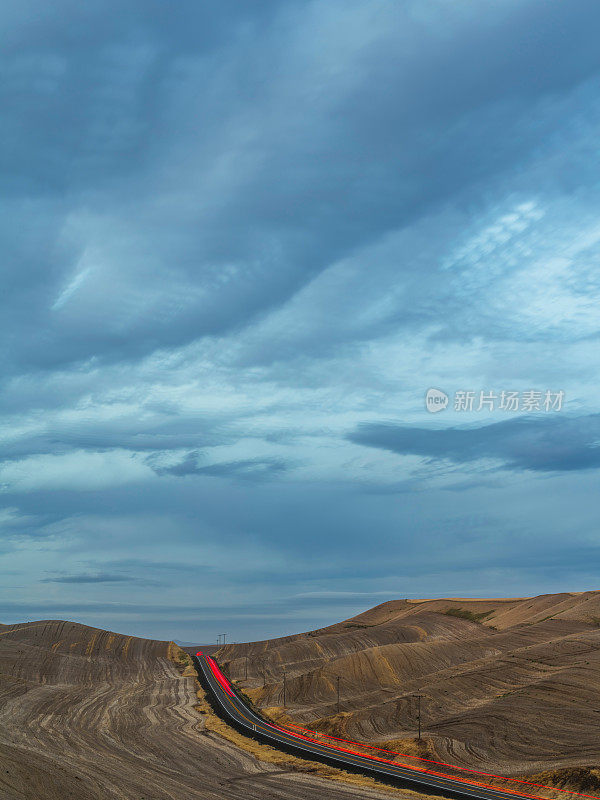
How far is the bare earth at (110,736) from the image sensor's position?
5809 centimetres

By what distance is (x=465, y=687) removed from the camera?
102m

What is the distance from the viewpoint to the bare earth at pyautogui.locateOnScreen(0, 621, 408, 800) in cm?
5809

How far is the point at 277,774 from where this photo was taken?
67.0m

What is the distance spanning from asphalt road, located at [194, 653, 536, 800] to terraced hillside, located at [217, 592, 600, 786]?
5226 millimetres

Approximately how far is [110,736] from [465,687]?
5170 centimetres

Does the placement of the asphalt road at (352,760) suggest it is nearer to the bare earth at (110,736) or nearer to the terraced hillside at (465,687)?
the bare earth at (110,736)

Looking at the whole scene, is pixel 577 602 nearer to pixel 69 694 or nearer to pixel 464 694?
pixel 464 694

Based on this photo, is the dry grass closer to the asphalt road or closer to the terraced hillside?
the asphalt road

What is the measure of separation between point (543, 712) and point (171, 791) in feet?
155

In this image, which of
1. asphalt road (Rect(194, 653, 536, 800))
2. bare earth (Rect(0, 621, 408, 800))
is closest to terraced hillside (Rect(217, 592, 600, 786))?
asphalt road (Rect(194, 653, 536, 800))

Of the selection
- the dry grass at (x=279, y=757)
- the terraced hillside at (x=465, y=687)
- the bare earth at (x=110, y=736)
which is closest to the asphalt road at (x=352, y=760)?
the dry grass at (x=279, y=757)

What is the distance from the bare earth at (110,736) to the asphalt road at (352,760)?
4578 millimetres

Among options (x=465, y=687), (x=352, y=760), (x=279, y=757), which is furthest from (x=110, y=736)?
(x=465, y=687)

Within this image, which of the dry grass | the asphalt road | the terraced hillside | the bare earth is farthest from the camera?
the terraced hillside
